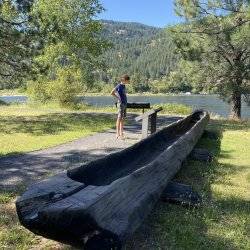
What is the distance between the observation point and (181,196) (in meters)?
7.78

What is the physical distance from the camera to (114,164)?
27.9 feet

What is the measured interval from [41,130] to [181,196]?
39.9ft

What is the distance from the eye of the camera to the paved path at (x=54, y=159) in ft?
31.8

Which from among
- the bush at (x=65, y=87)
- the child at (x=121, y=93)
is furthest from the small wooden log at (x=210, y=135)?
the bush at (x=65, y=87)

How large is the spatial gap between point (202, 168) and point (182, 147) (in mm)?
1563

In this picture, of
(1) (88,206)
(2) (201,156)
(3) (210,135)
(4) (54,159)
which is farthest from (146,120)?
(1) (88,206)

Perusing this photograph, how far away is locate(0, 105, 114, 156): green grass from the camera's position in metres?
15.1

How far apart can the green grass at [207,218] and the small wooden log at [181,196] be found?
0.36 ft

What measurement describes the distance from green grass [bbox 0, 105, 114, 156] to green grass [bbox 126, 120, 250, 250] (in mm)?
5822

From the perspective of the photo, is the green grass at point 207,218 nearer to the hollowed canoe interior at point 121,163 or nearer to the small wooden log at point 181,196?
the small wooden log at point 181,196

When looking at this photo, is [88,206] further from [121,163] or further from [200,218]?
[121,163]

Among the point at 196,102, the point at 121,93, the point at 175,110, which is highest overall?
the point at 121,93

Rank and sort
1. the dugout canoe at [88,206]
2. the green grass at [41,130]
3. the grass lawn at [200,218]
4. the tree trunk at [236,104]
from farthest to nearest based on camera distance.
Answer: the tree trunk at [236,104] → the green grass at [41,130] → the grass lawn at [200,218] → the dugout canoe at [88,206]

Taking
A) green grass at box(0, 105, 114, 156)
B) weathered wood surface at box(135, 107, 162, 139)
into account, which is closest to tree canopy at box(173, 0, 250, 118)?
green grass at box(0, 105, 114, 156)
